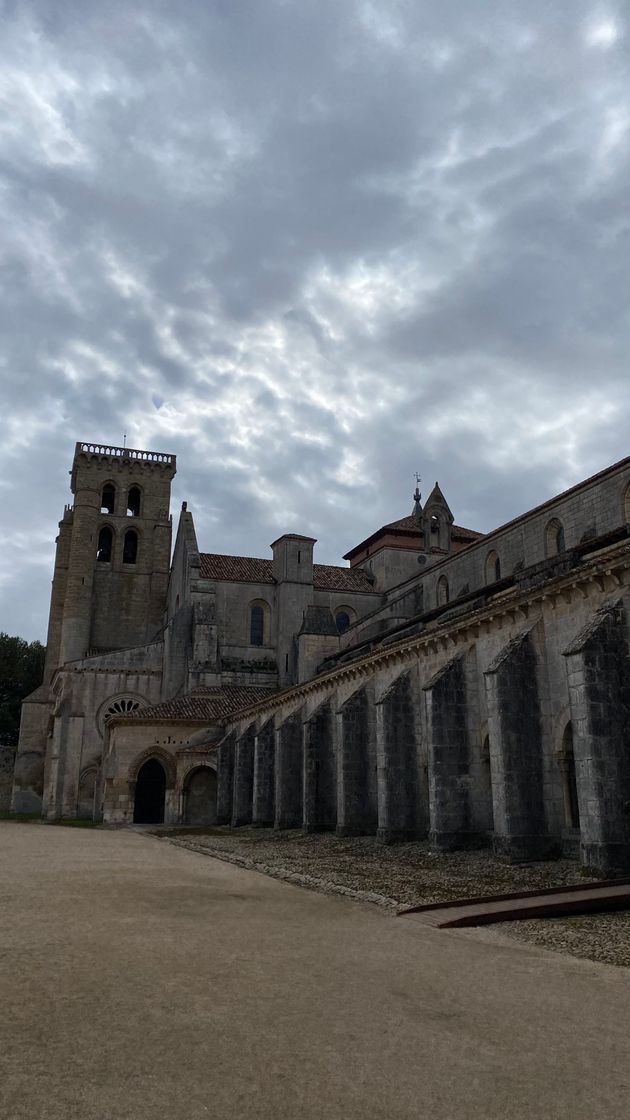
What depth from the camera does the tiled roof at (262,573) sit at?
4938 cm

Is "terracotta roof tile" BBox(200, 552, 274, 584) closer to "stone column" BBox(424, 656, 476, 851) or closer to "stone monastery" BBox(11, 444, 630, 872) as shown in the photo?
"stone monastery" BBox(11, 444, 630, 872)

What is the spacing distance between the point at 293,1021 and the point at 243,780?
102ft

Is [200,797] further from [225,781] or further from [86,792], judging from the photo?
[86,792]

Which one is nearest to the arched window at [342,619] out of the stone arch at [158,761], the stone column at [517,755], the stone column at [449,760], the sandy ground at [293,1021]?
the stone arch at [158,761]

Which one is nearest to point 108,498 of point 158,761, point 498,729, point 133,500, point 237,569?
point 133,500

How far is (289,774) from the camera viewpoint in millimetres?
31875

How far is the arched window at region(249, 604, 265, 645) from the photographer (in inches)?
1927

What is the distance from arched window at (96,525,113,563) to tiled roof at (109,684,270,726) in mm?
18475

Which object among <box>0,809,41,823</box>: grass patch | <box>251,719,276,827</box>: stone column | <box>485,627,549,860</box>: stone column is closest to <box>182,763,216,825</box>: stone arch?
<box>251,719,276,827</box>: stone column

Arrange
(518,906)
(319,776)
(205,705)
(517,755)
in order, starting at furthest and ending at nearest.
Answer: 1. (205,705)
2. (319,776)
3. (517,755)
4. (518,906)

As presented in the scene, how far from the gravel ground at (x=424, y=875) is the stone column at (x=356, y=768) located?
840 mm

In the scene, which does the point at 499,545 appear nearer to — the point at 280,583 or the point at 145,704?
the point at 280,583

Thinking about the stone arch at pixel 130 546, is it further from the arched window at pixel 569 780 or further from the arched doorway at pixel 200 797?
the arched window at pixel 569 780

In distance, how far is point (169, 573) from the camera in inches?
2347
